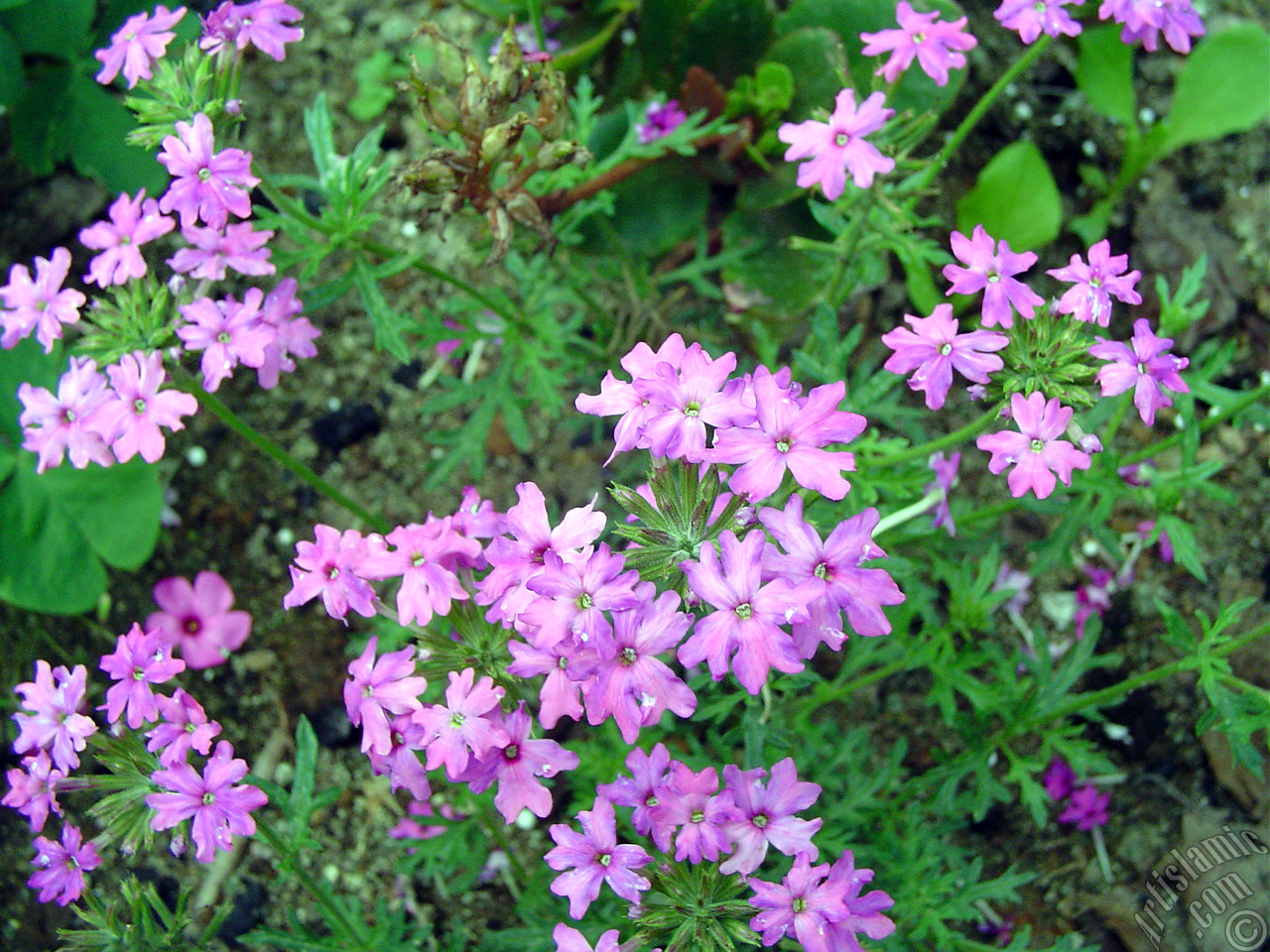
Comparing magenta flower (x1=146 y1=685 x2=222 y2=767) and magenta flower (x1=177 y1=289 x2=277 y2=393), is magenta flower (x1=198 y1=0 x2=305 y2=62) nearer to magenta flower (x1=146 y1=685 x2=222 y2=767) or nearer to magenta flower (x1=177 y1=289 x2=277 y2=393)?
magenta flower (x1=177 y1=289 x2=277 y2=393)

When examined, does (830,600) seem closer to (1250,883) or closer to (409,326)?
(409,326)

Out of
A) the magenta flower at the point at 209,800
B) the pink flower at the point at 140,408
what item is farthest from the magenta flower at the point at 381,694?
the pink flower at the point at 140,408

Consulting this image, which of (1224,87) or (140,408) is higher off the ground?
(1224,87)

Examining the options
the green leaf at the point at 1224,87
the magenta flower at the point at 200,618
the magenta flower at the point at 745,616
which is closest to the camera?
the magenta flower at the point at 745,616

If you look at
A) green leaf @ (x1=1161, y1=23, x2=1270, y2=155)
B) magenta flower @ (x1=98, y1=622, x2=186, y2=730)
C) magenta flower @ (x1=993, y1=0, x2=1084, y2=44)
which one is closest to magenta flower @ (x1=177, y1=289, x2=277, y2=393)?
magenta flower @ (x1=98, y1=622, x2=186, y2=730)

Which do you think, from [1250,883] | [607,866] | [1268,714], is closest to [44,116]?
[607,866]

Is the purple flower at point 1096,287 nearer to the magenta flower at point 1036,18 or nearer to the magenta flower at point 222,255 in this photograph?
the magenta flower at point 1036,18

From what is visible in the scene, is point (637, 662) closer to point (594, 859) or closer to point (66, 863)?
point (594, 859)

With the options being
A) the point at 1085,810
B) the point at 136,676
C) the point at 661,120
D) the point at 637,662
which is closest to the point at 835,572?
the point at 637,662
